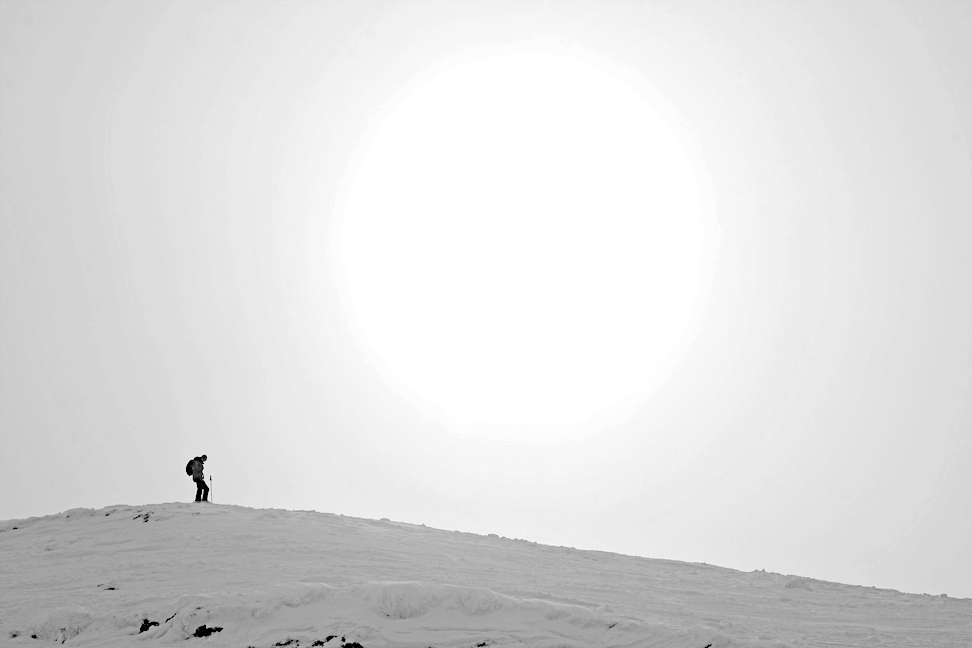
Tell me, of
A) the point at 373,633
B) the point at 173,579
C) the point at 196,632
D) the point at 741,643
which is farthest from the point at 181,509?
the point at 741,643

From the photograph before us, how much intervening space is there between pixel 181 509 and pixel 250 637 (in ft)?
34.5

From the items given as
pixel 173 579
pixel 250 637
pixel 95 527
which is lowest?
pixel 250 637

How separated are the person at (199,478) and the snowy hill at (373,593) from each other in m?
3.09

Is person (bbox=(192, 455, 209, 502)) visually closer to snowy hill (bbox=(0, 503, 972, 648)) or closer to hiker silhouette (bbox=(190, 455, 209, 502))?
hiker silhouette (bbox=(190, 455, 209, 502))

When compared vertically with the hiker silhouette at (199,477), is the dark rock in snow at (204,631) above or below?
below

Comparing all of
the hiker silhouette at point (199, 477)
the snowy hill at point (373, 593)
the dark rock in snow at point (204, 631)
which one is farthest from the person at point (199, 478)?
the dark rock in snow at point (204, 631)

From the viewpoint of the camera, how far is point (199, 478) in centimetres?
2502

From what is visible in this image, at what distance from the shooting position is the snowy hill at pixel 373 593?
36.9 feet

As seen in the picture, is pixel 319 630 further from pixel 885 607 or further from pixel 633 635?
pixel 885 607

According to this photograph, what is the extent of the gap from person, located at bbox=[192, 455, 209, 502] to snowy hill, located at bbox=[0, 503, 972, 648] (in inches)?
122

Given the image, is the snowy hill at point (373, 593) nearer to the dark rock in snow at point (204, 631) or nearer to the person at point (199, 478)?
the dark rock in snow at point (204, 631)

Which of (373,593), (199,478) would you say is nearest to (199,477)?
(199,478)

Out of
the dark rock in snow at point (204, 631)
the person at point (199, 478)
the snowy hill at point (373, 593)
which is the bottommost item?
the dark rock in snow at point (204, 631)

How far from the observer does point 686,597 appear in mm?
15484
